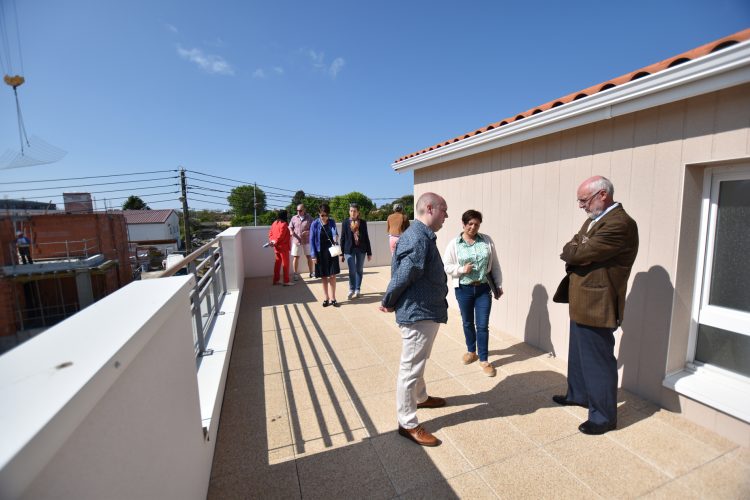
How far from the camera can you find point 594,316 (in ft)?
7.83

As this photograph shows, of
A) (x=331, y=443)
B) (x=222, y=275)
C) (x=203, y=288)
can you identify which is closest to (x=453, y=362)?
(x=331, y=443)

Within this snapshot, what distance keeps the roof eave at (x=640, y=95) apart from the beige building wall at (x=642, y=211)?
176 millimetres

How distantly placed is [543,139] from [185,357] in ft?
11.9

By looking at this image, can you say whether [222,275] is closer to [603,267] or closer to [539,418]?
[539,418]

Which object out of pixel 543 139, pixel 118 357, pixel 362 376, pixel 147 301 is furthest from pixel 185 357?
pixel 543 139

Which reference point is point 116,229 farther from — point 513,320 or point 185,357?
point 513,320

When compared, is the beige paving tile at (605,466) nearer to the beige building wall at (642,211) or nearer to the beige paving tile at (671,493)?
the beige paving tile at (671,493)

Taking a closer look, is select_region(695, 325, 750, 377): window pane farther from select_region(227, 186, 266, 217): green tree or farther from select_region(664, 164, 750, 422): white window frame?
select_region(227, 186, 266, 217): green tree

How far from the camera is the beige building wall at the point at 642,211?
2.36 m

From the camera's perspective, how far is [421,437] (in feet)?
7.72

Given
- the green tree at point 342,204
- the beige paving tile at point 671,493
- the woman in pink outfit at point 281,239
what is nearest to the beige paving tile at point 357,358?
the beige paving tile at point 671,493

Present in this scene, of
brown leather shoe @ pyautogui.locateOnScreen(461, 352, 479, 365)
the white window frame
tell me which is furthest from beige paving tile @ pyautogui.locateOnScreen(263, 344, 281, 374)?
the white window frame

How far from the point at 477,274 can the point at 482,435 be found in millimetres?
1355

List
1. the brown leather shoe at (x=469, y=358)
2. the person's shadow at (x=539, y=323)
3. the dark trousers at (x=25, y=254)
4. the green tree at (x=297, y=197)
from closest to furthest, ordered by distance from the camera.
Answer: the dark trousers at (x=25, y=254) → the brown leather shoe at (x=469, y=358) → the person's shadow at (x=539, y=323) → the green tree at (x=297, y=197)
